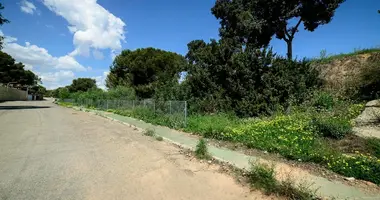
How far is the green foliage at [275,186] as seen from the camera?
440cm

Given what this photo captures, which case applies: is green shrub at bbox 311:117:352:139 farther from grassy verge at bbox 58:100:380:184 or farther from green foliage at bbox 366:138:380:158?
green foliage at bbox 366:138:380:158

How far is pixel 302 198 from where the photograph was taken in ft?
14.2

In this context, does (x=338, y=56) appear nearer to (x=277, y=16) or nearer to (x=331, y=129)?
(x=277, y=16)

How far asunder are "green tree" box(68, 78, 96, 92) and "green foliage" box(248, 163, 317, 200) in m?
104

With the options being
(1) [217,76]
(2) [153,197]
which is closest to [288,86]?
(1) [217,76]

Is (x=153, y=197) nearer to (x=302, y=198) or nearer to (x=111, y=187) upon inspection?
(x=111, y=187)

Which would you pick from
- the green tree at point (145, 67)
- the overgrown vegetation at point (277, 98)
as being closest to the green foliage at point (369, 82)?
the overgrown vegetation at point (277, 98)

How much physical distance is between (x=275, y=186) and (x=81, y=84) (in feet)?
359

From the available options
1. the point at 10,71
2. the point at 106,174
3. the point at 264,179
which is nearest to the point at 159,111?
the point at 106,174

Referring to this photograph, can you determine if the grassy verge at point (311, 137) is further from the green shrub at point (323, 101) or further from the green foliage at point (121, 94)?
the green foliage at point (121, 94)

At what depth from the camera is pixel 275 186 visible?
4.68 m

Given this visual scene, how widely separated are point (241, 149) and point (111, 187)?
4325 millimetres

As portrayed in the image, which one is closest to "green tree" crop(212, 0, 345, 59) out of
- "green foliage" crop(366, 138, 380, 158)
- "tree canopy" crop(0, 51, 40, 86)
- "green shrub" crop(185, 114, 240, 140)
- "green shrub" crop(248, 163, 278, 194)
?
"green shrub" crop(185, 114, 240, 140)

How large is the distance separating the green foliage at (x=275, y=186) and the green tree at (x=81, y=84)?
4101 inches
